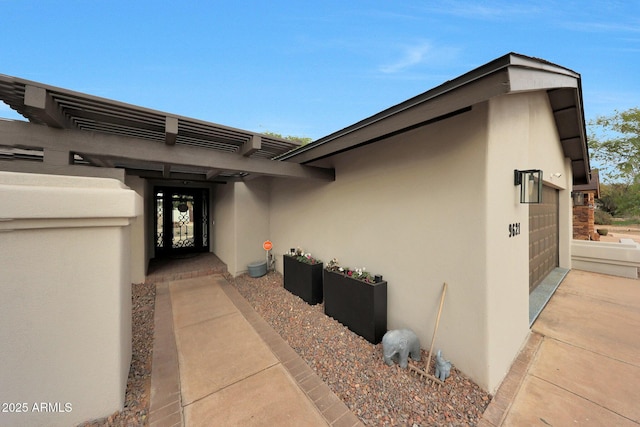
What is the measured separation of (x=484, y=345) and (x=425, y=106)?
2783 mm

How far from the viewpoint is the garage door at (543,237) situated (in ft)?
16.0

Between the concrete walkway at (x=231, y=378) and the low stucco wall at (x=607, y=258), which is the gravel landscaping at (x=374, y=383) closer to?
the concrete walkway at (x=231, y=378)

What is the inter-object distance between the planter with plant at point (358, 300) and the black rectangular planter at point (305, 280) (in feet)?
1.81

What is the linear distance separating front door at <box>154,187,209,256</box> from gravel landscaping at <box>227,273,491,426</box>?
270 inches

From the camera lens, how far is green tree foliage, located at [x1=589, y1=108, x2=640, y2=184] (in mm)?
15414

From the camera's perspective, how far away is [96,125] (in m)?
3.18

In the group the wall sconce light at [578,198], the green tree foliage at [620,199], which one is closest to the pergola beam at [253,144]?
the wall sconce light at [578,198]

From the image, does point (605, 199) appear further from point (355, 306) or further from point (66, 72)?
point (66, 72)

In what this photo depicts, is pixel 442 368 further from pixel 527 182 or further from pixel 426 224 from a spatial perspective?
pixel 527 182

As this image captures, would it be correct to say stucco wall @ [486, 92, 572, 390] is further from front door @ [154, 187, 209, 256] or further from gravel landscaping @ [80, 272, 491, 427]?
front door @ [154, 187, 209, 256]

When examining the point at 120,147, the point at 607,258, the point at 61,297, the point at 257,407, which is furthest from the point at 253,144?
the point at 607,258

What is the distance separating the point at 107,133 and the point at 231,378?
11.7ft

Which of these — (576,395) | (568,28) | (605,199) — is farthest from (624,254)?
(605,199)

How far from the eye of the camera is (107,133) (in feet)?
9.75
